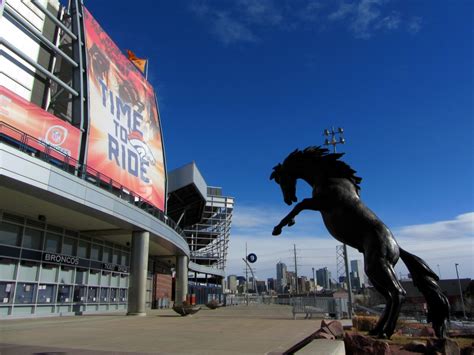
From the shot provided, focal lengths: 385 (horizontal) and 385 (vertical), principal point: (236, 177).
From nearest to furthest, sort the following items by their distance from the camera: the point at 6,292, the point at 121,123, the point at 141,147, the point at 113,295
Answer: the point at 6,292
the point at 113,295
the point at 121,123
the point at 141,147

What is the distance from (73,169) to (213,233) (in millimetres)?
61665

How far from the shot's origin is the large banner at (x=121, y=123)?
24.6 metres

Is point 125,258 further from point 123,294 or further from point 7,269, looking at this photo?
point 7,269

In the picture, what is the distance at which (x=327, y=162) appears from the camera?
23.3ft

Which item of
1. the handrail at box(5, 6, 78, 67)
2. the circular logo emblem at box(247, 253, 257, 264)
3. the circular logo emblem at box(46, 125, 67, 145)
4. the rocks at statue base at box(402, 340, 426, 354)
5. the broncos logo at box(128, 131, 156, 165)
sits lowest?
the rocks at statue base at box(402, 340, 426, 354)

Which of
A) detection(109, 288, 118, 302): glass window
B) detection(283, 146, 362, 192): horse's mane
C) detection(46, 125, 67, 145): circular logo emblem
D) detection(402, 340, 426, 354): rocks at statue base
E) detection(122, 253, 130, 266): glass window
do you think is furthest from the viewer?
detection(122, 253, 130, 266): glass window

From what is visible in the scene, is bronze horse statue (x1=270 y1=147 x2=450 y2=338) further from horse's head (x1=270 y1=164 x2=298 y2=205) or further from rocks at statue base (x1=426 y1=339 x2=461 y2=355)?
rocks at statue base (x1=426 y1=339 x2=461 y2=355)

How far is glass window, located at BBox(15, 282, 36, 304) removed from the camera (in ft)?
60.9

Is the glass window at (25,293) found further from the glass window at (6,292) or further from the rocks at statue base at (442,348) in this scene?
the rocks at statue base at (442,348)

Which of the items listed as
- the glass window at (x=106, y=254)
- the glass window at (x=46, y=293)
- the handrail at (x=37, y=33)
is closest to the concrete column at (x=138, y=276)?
the glass window at (x=46, y=293)

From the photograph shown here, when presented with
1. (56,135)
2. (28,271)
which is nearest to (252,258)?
(28,271)

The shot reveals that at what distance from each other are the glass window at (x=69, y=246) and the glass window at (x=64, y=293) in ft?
6.38

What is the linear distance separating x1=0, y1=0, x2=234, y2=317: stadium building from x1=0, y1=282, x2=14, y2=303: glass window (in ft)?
0.17

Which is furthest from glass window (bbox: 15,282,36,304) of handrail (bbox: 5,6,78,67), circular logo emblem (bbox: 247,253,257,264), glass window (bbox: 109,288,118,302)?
circular logo emblem (bbox: 247,253,257,264)
